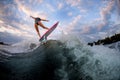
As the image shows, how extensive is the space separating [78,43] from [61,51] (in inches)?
59.7

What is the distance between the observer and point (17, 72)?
10453 mm

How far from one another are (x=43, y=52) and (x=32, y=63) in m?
2.16

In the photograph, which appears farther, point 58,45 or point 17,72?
point 58,45

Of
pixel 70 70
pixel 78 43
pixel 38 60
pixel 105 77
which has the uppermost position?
pixel 78 43

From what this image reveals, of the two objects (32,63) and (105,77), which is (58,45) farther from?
(105,77)

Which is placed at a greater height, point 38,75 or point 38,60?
point 38,60

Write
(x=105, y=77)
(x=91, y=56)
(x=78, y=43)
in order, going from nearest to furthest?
(x=105, y=77) < (x=91, y=56) < (x=78, y=43)

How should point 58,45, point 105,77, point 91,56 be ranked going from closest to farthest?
1. point 105,77
2. point 91,56
3. point 58,45

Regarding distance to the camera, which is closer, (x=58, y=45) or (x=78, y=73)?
(x=78, y=73)

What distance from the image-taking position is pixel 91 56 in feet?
36.3

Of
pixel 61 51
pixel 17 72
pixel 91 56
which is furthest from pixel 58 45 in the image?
pixel 17 72

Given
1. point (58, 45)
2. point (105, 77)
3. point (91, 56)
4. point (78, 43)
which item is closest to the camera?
point (105, 77)

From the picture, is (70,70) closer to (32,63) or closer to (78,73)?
(78,73)

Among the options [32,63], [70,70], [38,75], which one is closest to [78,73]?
[70,70]
